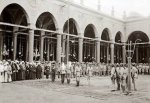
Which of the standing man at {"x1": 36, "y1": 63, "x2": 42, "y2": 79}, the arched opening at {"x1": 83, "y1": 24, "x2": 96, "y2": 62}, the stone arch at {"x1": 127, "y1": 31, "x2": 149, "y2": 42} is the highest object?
the stone arch at {"x1": 127, "y1": 31, "x2": 149, "y2": 42}

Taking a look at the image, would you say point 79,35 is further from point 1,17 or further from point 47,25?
point 1,17

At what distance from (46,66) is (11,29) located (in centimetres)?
876

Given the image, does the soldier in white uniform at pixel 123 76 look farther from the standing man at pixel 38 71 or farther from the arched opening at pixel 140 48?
the arched opening at pixel 140 48

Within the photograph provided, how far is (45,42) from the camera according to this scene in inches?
1151

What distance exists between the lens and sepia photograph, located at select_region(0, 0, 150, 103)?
1194 cm

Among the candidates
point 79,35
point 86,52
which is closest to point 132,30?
point 86,52

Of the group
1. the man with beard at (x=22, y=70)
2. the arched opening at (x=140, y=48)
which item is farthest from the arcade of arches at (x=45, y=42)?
the man with beard at (x=22, y=70)

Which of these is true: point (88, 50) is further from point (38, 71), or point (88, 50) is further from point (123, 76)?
point (123, 76)

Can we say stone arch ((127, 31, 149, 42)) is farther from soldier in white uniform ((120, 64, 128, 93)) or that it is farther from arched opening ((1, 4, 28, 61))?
soldier in white uniform ((120, 64, 128, 93))

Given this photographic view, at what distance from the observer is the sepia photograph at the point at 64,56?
11.9 metres

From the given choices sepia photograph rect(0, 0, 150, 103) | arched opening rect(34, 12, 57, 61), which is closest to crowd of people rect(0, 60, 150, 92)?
sepia photograph rect(0, 0, 150, 103)

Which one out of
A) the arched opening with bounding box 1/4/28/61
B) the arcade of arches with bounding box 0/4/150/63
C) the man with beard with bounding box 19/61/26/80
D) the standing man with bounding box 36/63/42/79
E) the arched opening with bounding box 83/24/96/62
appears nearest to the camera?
the man with beard with bounding box 19/61/26/80

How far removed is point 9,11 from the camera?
939 inches

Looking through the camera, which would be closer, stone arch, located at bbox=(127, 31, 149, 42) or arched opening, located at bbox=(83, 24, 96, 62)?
arched opening, located at bbox=(83, 24, 96, 62)
